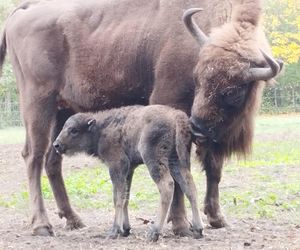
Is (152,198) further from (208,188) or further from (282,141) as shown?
(282,141)

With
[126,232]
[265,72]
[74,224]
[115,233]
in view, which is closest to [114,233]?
[115,233]

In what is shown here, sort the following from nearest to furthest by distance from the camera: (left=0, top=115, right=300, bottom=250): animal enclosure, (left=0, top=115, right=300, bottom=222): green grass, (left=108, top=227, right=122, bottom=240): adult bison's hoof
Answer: (left=0, top=115, right=300, bottom=250): animal enclosure < (left=108, top=227, right=122, bottom=240): adult bison's hoof < (left=0, top=115, right=300, bottom=222): green grass

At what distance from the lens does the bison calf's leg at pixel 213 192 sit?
8.39m

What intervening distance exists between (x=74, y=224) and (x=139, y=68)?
2.00 m

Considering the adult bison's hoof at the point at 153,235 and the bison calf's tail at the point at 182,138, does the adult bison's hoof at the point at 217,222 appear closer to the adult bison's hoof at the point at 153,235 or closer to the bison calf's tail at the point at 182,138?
the bison calf's tail at the point at 182,138

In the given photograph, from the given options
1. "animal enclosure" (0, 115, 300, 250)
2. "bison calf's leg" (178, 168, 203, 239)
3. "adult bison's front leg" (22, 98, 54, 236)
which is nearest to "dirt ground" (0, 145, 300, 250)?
"animal enclosure" (0, 115, 300, 250)

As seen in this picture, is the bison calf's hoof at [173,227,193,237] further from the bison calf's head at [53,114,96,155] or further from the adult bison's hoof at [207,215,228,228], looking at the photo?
the bison calf's head at [53,114,96,155]

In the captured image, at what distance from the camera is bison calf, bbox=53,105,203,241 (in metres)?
7.29

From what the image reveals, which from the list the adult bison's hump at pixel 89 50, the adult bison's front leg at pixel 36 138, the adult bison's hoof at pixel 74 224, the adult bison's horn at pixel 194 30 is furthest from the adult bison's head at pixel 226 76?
the adult bison's front leg at pixel 36 138

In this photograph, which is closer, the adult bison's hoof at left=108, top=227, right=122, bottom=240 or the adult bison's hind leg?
the adult bison's hoof at left=108, top=227, right=122, bottom=240

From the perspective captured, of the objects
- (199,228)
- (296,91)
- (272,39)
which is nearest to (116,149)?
(199,228)

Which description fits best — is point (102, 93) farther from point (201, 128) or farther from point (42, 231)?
point (201, 128)

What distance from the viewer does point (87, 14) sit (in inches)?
368

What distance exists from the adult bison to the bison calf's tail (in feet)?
0.29
